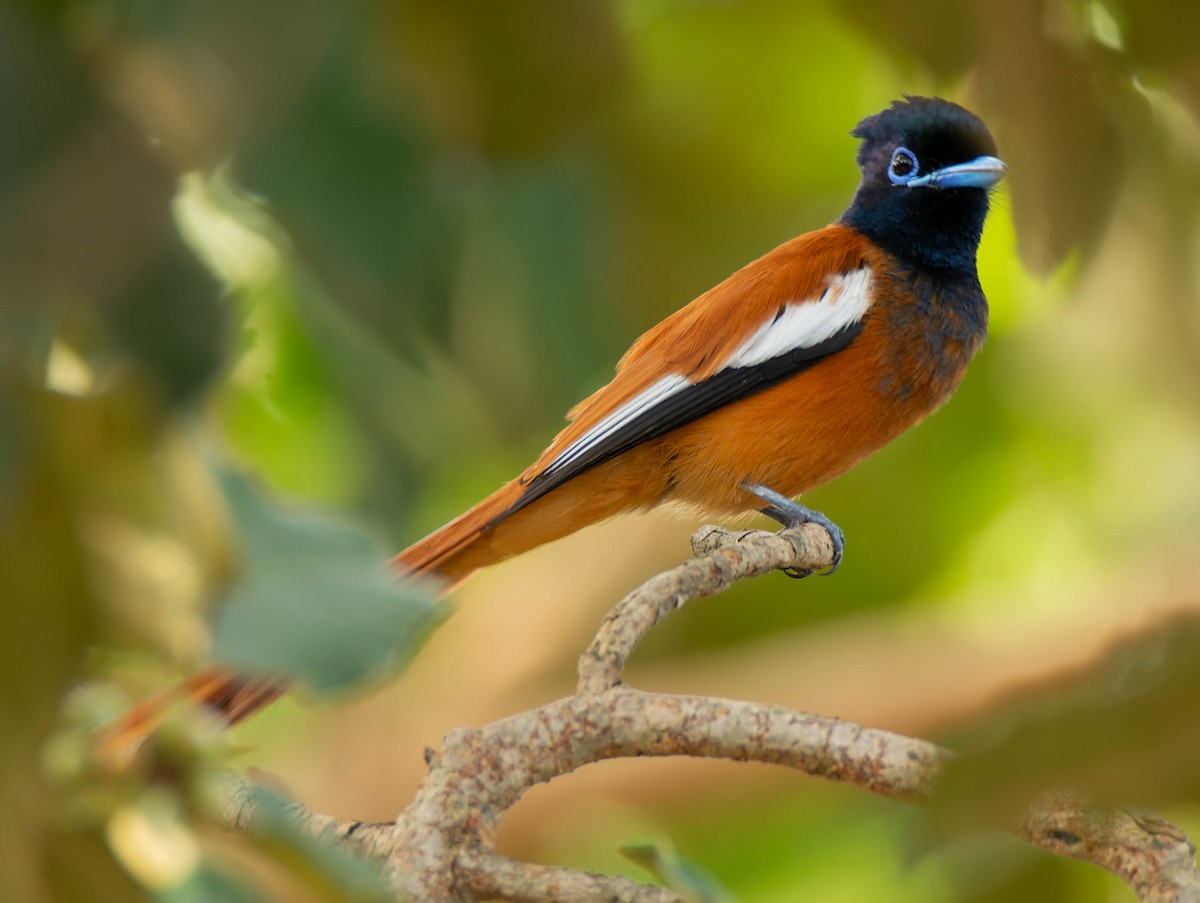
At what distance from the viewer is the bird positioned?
3408 millimetres

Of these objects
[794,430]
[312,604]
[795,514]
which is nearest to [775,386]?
[794,430]

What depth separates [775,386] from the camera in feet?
11.4

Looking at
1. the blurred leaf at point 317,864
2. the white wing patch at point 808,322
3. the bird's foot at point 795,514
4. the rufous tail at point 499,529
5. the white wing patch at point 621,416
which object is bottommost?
the blurred leaf at point 317,864

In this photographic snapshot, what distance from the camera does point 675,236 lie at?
5.69 ft

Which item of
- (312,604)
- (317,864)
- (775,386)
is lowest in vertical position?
(317,864)

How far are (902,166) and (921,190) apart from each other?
90 mm

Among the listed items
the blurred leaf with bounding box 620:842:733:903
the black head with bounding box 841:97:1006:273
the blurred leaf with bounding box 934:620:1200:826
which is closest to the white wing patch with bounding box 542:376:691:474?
the black head with bounding box 841:97:1006:273

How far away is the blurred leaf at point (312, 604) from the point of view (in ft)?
2.19

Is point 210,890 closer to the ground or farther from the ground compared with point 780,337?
closer to the ground

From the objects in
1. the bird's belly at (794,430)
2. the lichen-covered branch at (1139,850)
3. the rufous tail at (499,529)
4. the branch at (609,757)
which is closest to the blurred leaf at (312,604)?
the branch at (609,757)

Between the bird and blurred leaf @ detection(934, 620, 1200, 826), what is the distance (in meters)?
2.63

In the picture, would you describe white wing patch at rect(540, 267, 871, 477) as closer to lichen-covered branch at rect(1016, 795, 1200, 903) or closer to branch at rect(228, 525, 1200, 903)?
branch at rect(228, 525, 1200, 903)

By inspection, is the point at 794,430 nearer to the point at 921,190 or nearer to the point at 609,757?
the point at 921,190

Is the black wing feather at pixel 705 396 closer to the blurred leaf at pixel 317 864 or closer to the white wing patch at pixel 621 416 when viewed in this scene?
the white wing patch at pixel 621 416
